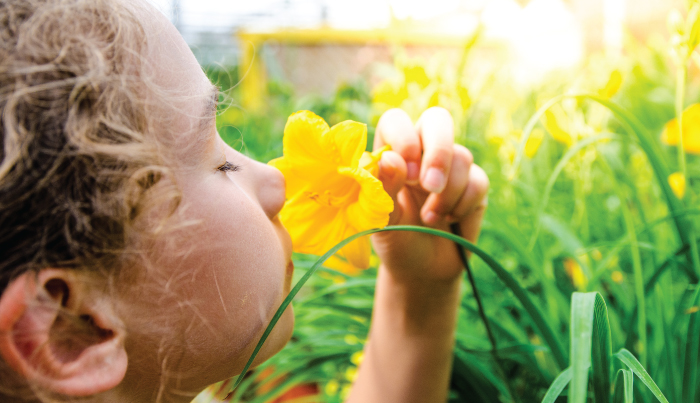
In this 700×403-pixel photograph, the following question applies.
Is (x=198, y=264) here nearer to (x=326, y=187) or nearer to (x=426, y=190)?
(x=326, y=187)

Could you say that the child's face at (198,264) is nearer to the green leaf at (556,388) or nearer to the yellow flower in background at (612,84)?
the green leaf at (556,388)

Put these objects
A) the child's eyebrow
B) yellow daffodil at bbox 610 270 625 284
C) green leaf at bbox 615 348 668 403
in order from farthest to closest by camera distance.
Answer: yellow daffodil at bbox 610 270 625 284, the child's eyebrow, green leaf at bbox 615 348 668 403

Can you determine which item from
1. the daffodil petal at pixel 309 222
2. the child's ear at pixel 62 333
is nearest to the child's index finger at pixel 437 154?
the daffodil petal at pixel 309 222

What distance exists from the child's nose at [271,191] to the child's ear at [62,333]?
0.17 metres

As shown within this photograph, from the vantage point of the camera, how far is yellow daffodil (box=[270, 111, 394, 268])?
46 cm

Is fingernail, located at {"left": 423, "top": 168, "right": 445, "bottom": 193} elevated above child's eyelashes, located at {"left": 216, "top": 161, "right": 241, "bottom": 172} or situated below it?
above

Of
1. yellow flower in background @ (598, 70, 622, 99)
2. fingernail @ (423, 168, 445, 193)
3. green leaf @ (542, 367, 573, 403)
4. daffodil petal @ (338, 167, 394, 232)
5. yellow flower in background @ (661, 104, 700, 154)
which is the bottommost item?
green leaf @ (542, 367, 573, 403)

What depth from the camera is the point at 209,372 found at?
0.44 metres

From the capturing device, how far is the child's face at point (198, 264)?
1.31 feet

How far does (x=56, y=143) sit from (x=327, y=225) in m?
0.27

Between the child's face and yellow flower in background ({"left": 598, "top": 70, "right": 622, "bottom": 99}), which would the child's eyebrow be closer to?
the child's face

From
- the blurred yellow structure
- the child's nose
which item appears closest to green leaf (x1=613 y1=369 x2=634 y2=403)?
the child's nose

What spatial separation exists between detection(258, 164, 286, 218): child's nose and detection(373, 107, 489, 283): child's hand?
111 millimetres

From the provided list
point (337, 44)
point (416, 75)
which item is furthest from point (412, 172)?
point (337, 44)
